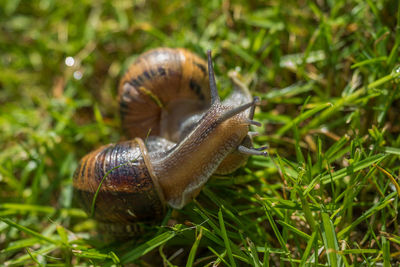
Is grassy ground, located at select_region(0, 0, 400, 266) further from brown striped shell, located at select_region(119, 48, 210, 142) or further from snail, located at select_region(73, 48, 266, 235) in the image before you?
brown striped shell, located at select_region(119, 48, 210, 142)

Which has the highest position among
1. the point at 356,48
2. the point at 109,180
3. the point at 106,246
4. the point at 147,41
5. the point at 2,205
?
the point at 147,41

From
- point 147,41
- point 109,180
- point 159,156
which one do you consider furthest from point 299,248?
point 147,41

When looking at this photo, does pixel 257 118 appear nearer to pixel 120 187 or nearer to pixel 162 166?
pixel 162 166

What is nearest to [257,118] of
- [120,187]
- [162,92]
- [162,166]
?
[162,92]

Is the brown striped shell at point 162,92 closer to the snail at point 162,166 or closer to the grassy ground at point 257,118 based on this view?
the grassy ground at point 257,118

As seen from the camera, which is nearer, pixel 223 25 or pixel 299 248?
pixel 299 248

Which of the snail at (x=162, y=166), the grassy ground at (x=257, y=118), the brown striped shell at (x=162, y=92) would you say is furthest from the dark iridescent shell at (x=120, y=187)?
the brown striped shell at (x=162, y=92)

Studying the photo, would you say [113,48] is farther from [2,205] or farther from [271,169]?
[271,169]
